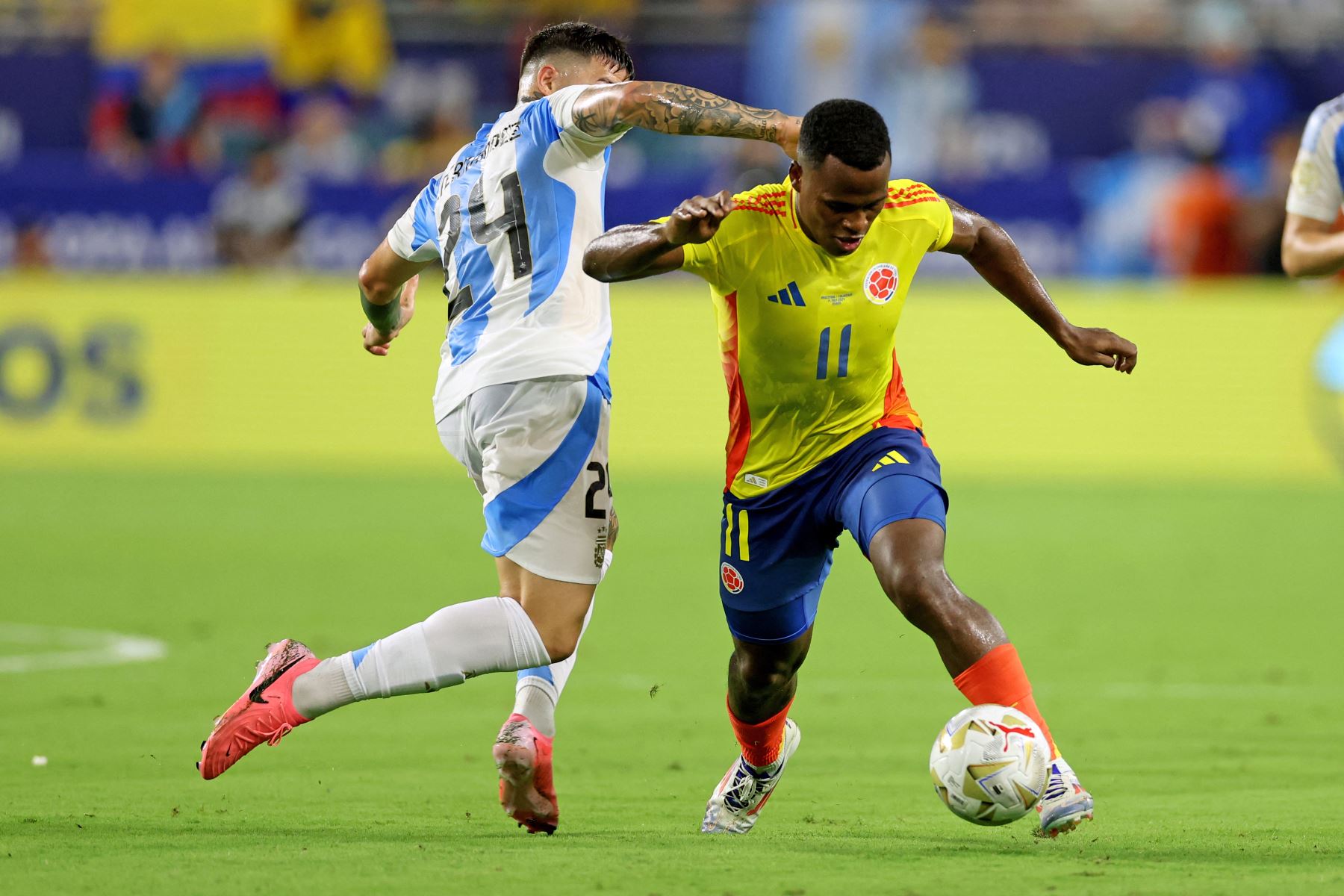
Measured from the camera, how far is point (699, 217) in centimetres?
515

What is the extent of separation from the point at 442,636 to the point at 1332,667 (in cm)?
572

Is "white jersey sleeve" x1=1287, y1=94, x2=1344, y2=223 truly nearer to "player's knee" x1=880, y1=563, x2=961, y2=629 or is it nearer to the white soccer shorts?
"player's knee" x1=880, y1=563, x2=961, y2=629

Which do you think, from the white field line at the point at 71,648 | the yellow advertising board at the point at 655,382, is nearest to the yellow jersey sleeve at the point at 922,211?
the white field line at the point at 71,648

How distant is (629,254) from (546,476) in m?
0.83

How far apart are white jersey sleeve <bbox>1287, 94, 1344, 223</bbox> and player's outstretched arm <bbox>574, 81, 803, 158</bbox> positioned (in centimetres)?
227

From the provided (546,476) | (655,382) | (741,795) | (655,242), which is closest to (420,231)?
(546,476)

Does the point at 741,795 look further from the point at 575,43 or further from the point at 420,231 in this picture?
the point at 575,43

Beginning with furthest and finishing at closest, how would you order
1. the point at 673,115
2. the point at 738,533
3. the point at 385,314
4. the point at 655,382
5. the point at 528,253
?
the point at 655,382, the point at 385,314, the point at 738,533, the point at 528,253, the point at 673,115

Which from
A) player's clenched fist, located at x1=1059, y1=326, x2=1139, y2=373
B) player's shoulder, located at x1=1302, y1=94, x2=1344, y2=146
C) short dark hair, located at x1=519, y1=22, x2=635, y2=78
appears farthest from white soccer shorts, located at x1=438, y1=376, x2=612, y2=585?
player's shoulder, located at x1=1302, y1=94, x2=1344, y2=146

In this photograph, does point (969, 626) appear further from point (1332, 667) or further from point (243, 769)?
point (1332, 667)

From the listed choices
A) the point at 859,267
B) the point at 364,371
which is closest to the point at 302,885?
the point at 859,267

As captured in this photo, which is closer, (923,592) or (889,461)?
(923,592)

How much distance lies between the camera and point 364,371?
1778cm

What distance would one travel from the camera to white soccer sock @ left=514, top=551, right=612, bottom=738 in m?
6.10
